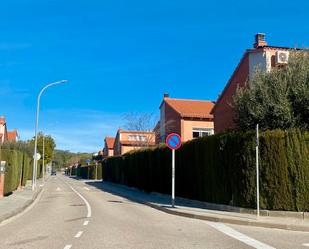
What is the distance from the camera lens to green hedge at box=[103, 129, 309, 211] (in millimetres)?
15734

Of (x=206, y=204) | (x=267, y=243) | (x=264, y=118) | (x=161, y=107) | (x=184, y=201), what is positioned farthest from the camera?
(x=161, y=107)

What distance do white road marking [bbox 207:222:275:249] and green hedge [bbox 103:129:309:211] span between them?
2632mm

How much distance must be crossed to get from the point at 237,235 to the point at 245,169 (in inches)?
211

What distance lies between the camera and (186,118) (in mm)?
48062

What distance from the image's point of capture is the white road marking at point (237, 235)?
1035 centimetres

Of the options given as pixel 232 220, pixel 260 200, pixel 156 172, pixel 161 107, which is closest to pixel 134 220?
pixel 232 220

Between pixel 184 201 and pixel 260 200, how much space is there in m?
7.41

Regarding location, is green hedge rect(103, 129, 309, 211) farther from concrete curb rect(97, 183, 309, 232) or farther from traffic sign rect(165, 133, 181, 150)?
concrete curb rect(97, 183, 309, 232)

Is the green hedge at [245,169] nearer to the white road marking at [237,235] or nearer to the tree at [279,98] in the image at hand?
the tree at [279,98]

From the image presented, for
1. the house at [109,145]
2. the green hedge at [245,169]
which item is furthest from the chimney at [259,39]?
the house at [109,145]

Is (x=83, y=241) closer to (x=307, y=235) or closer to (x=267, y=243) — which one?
(x=267, y=243)

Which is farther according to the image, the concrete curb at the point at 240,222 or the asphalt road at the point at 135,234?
the concrete curb at the point at 240,222

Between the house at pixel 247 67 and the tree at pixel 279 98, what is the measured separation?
3.07m

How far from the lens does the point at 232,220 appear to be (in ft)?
49.4
